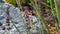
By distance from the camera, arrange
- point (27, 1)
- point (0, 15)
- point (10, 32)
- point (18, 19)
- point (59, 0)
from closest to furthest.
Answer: point (59, 0) < point (10, 32) < point (18, 19) < point (0, 15) < point (27, 1)

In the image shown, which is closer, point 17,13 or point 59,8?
point 59,8

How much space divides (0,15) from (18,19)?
1.37 ft

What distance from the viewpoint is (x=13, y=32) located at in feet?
8.50

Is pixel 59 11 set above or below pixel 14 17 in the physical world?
above

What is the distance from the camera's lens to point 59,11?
2.76 ft

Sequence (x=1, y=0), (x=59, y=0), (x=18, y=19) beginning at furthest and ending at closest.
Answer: (x=1, y=0) < (x=18, y=19) < (x=59, y=0)

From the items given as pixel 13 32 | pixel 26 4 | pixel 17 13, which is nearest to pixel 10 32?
pixel 13 32

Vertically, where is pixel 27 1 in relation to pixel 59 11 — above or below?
below

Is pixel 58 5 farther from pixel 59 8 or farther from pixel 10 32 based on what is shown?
pixel 10 32

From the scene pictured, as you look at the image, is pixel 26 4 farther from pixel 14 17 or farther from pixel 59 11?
pixel 59 11

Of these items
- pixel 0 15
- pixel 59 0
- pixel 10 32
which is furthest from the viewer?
pixel 0 15

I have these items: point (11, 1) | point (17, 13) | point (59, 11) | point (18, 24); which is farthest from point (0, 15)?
point (59, 11)

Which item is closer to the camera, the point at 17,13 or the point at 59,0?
the point at 59,0

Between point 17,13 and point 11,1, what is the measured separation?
1.11 metres
